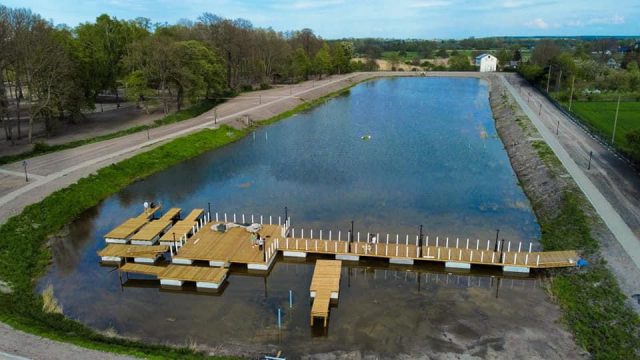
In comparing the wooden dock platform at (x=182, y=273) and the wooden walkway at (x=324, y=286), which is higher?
the wooden walkway at (x=324, y=286)

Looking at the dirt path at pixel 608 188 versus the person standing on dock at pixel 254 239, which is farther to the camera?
the person standing on dock at pixel 254 239

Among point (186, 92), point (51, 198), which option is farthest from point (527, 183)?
point (186, 92)

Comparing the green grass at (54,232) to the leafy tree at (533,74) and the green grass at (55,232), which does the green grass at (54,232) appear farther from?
the leafy tree at (533,74)

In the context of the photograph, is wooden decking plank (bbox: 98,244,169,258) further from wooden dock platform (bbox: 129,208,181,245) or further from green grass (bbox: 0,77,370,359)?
green grass (bbox: 0,77,370,359)

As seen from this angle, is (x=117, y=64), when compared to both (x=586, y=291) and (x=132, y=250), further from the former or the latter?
(x=586, y=291)

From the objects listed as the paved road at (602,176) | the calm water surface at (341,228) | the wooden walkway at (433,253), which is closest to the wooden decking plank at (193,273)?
the calm water surface at (341,228)

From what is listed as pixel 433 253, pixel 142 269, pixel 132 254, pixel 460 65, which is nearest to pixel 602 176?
pixel 433 253
